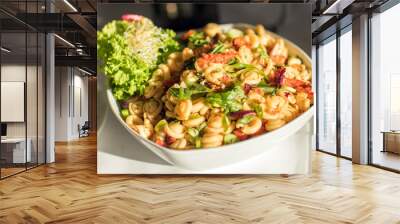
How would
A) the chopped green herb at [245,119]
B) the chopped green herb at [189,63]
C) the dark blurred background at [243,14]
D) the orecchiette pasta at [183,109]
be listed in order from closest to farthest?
the orecchiette pasta at [183,109], the chopped green herb at [245,119], the chopped green herb at [189,63], the dark blurred background at [243,14]

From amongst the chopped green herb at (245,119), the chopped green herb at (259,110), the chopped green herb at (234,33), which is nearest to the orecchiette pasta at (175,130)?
the chopped green herb at (245,119)

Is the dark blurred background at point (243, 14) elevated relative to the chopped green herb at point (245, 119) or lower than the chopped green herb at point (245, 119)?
A: elevated

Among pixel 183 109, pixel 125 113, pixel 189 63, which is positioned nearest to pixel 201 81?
pixel 189 63

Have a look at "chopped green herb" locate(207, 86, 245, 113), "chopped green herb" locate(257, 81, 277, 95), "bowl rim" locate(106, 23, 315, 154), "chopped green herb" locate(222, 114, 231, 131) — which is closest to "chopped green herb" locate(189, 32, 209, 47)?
"bowl rim" locate(106, 23, 315, 154)

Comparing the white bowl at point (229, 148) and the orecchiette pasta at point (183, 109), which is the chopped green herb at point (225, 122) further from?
the orecchiette pasta at point (183, 109)

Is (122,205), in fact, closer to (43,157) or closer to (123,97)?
(123,97)

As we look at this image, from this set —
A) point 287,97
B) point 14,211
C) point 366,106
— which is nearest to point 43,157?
point 14,211

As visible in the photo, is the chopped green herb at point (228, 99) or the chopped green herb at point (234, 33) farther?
the chopped green herb at point (234, 33)

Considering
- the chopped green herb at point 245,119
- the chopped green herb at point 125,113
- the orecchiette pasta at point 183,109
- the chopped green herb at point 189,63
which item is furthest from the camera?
the chopped green herb at point 125,113
